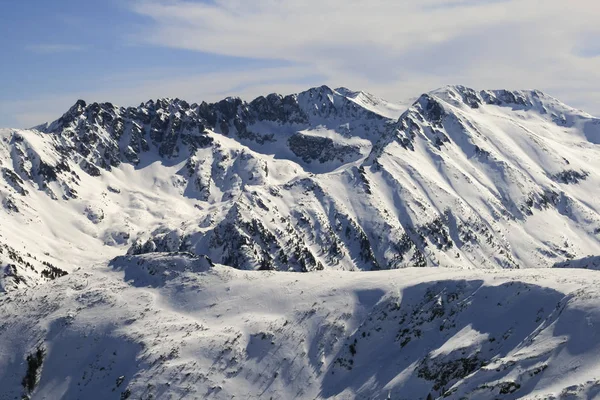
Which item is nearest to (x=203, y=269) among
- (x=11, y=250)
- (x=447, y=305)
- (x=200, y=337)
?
(x=200, y=337)

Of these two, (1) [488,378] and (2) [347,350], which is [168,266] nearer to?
(2) [347,350]

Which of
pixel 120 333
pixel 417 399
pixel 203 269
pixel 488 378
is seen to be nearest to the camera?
pixel 488 378

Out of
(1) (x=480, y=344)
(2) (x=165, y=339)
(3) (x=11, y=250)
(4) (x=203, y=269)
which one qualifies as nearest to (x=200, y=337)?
(2) (x=165, y=339)

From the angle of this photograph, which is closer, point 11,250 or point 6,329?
point 6,329

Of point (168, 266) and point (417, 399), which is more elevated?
point (168, 266)

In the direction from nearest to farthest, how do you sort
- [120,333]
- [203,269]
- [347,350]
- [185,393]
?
1. [185,393]
2. [347,350]
3. [120,333]
4. [203,269]

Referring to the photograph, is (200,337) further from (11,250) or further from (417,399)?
(11,250)
